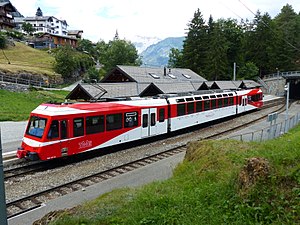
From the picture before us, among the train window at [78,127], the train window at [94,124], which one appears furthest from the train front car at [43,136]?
the train window at [94,124]

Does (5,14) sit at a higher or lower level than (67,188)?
higher

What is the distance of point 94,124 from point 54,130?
238cm

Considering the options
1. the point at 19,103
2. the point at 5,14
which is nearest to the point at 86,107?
the point at 19,103

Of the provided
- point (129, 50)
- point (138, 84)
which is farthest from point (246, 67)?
point (138, 84)

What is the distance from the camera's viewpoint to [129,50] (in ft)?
228

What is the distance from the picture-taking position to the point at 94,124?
15180 millimetres

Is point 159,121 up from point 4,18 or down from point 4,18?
down

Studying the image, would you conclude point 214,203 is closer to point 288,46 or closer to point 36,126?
point 36,126

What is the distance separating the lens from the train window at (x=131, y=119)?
672 inches

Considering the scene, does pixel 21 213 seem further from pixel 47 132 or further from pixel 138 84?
pixel 138 84

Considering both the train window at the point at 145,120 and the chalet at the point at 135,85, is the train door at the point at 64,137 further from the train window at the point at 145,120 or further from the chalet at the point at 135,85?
the train window at the point at 145,120

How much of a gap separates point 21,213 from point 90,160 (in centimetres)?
611

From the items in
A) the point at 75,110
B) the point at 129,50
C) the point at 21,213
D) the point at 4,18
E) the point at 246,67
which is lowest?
the point at 21,213

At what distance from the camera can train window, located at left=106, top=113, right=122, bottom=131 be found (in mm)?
15973
